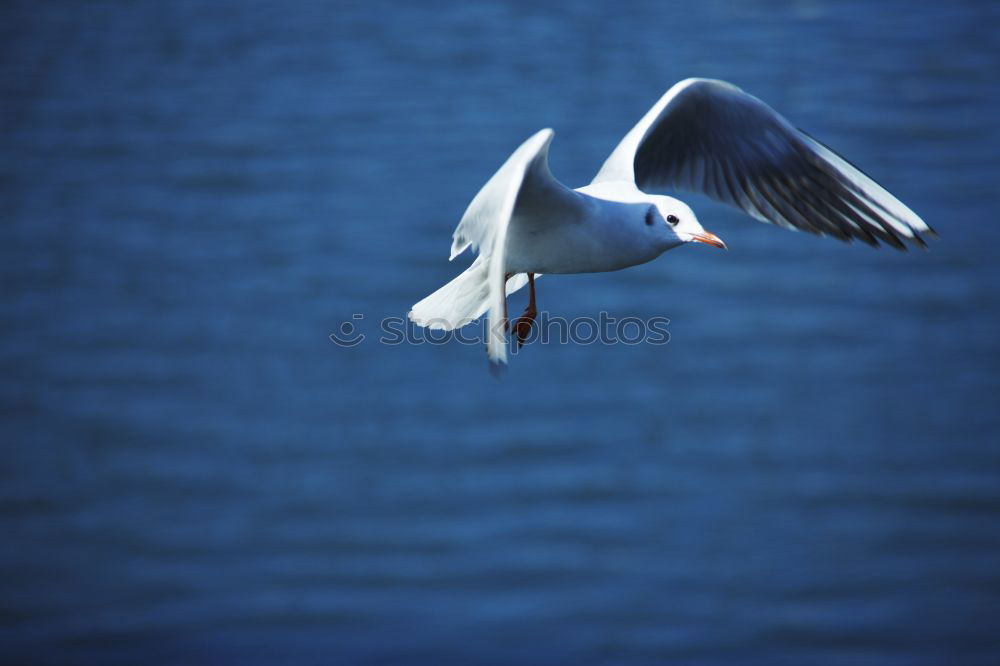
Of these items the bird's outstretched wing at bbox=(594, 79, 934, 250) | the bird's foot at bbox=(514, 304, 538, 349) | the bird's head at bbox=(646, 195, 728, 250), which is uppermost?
the bird's outstretched wing at bbox=(594, 79, 934, 250)

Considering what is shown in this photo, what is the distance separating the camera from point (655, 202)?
15.5 ft

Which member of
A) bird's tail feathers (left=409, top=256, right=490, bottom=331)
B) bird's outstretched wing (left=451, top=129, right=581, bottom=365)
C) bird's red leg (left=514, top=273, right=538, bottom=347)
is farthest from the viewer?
bird's tail feathers (left=409, top=256, right=490, bottom=331)

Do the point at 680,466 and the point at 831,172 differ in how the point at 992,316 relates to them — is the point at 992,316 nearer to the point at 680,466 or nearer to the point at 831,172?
the point at 680,466

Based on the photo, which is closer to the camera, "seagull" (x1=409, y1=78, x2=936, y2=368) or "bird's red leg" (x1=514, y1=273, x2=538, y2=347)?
"seagull" (x1=409, y1=78, x2=936, y2=368)

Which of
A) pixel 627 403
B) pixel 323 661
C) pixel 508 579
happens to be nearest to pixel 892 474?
pixel 627 403

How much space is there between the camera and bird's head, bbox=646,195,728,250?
4676 millimetres

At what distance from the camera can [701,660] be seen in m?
19.8

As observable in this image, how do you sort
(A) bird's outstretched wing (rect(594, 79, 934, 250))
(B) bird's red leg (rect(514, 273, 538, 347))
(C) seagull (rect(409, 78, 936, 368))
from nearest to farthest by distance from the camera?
(C) seagull (rect(409, 78, 936, 368))
(B) bird's red leg (rect(514, 273, 538, 347))
(A) bird's outstretched wing (rect(594, 79, 934, 250))

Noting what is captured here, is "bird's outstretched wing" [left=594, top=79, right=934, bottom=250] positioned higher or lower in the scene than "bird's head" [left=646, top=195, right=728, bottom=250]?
higher

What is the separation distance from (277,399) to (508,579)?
7.97m

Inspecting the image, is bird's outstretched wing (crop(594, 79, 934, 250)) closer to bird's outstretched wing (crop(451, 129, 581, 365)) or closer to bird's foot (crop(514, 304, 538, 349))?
bird's foot (crop(514, 304, 538, 349))

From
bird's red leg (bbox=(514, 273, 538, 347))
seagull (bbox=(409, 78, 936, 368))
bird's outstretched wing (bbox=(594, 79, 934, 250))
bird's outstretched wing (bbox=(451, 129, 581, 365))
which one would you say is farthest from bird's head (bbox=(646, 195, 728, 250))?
bird's outstretched wing (bbox=(594, 79, 934, 250))

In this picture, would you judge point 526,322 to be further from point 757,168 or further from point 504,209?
point 757,168

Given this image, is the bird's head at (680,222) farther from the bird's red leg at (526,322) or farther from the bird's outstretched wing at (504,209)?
the bird's red leg at (526,322)
